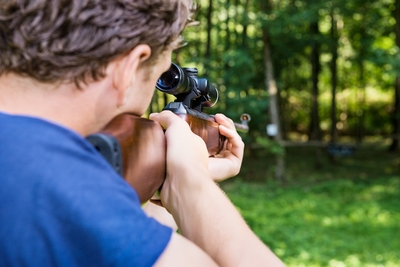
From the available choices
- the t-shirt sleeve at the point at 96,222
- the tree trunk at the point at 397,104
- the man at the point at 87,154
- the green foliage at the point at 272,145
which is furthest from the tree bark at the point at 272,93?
the t-shirt sleeve at the point at 96,222

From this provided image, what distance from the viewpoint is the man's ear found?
0.92 m

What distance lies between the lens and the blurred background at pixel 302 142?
26.4ft

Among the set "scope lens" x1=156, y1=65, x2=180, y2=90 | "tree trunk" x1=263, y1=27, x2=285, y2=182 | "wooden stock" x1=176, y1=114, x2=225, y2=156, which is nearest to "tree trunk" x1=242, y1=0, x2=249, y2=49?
"tree trunk" x1=263, y1=27, x2=285, y2=182

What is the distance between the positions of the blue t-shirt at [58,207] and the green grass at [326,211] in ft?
19.8

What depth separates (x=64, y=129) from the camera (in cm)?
82

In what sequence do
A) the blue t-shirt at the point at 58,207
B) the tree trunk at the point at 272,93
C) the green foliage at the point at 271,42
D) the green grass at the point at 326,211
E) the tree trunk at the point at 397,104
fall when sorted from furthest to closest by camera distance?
the tree trunk at the point at 397,104
the tree trunk at the point at 272,93
the green foliage at the point at 271,42
the green grass at the point at 326,211
the blue t-shirt at the point at 58,207

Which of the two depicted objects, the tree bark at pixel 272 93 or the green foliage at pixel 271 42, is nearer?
the green foliage at pixel 271 42

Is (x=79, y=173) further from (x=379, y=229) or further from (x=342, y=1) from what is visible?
(x=342, y=1)

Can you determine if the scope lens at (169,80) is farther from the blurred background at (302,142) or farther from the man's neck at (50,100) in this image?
the blurred background at (302,142)

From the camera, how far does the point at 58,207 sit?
0.75 m

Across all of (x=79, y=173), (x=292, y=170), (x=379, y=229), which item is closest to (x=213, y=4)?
(x=292, y=170)

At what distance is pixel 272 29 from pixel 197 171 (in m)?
12.7

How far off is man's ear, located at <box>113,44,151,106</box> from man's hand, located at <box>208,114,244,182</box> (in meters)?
0.86

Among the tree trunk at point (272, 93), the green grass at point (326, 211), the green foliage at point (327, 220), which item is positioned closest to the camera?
the green foliage at point (327, 220)
